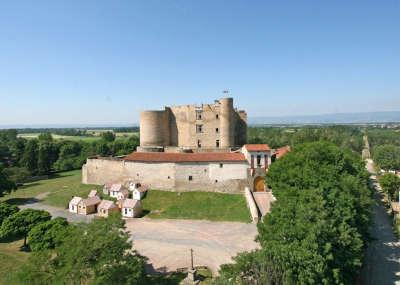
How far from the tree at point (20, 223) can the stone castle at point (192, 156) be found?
1615 centimetres

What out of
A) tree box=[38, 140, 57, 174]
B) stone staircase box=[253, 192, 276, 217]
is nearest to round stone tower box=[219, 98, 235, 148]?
stone staircase box=[253, 192, 276, 217]

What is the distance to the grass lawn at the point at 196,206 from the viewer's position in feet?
132

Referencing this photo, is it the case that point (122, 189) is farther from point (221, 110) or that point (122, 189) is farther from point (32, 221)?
point (221, 110)

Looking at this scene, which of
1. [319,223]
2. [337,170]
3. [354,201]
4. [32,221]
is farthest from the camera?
[32,221]

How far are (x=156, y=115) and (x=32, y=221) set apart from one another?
1124 inches

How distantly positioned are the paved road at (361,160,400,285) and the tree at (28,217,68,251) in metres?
30.0

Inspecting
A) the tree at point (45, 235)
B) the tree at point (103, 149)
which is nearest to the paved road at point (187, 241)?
the tree at point (45, 235)

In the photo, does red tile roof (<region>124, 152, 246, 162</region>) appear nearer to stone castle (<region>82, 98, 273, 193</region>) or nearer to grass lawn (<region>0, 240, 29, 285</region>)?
stone castle (<region>82, 98, 273, 193</region>)

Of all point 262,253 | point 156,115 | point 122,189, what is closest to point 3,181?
point 122,189

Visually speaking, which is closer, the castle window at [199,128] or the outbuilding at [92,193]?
the outbuilding at [92,193]

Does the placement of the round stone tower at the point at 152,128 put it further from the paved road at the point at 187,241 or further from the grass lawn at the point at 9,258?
the grass lawn at the point at 9,258

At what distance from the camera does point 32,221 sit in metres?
35.3

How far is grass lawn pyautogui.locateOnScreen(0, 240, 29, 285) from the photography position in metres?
28.8

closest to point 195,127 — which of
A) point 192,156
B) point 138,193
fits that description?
point 192,156
